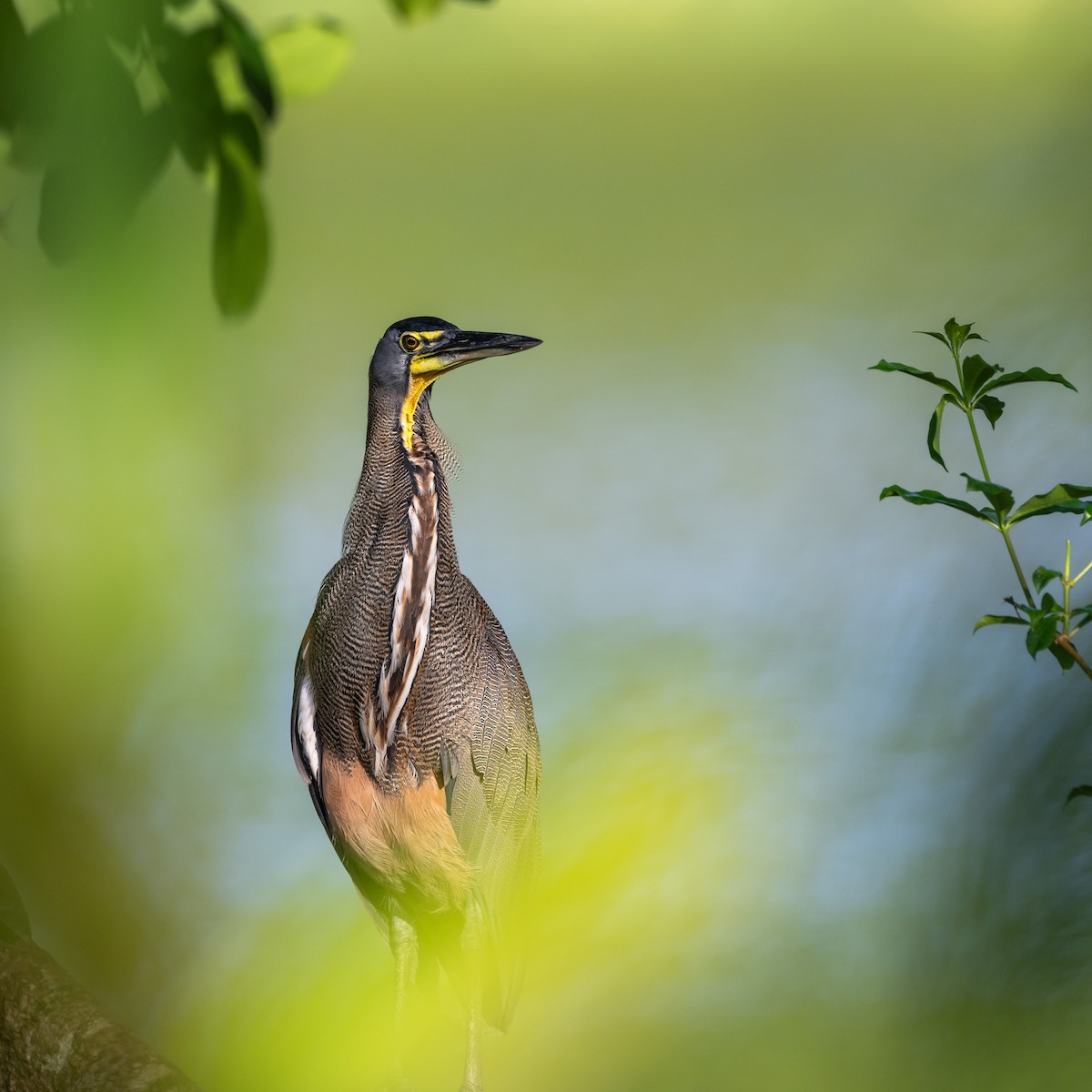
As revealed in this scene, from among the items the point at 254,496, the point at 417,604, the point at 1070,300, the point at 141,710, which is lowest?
the point at 141,710

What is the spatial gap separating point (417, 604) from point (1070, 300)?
90cm

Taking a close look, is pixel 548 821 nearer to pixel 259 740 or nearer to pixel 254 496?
pixel 259 740

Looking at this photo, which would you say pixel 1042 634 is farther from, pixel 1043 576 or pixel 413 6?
pixel 413 6

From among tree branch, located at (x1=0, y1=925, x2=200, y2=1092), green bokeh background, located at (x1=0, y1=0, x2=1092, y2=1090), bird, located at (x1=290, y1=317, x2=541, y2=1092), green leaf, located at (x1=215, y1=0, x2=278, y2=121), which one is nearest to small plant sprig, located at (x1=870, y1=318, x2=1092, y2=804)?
green bokeh background, located at (x1=0, y1=0, x2=1092, y2=1090)

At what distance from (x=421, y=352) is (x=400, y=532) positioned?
197 millimetres

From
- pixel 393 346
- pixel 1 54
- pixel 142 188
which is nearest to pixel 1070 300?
pixel 393 346

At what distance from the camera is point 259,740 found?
1524 mm

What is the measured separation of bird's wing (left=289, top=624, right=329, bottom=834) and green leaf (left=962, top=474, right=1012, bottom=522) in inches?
29.1

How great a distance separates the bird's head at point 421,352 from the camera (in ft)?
4.10

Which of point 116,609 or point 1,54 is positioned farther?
point 116,609

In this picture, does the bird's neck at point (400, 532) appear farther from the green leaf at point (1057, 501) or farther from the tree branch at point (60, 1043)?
the green leaf at point (1057, 501)

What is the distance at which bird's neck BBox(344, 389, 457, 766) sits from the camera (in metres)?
1.26

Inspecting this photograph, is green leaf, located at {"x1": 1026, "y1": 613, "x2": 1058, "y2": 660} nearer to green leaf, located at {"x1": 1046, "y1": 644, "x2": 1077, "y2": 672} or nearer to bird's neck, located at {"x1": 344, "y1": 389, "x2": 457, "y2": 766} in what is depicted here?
green leaf, located at {"x1": 1046, "y1": 644, "x2": 1077, "y2": 672}

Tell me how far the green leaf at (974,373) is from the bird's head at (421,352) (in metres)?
0.44
